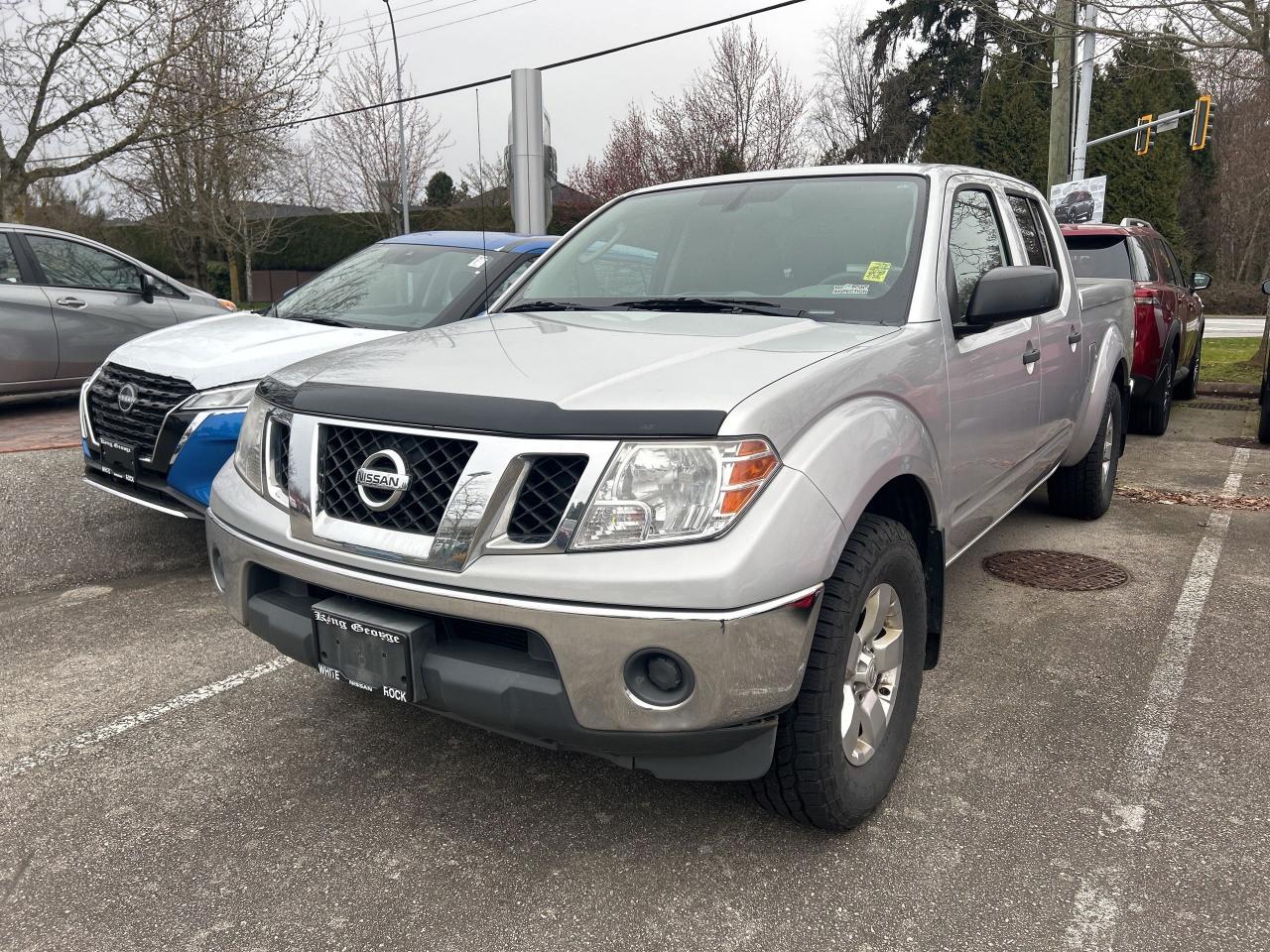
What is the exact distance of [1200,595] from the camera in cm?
445

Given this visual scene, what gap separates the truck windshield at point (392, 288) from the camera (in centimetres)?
536

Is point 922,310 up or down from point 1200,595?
up

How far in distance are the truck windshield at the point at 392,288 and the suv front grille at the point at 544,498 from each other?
10.7 feet

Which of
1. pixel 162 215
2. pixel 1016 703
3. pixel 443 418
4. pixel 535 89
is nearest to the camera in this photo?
pixel 443 418

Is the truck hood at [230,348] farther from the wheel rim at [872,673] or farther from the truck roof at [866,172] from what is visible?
the wheel rim at [872,673]

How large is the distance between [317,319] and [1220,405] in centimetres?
1006

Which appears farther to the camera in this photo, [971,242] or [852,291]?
[971,242]

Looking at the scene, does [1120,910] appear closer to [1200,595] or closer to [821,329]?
[821,329]

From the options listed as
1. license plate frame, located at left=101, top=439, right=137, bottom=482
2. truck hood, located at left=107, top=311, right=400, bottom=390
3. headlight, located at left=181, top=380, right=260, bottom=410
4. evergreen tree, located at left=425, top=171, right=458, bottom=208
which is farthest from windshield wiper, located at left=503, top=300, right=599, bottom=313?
evergreen tree, located at left=425, top=171, right=458, bottom=208

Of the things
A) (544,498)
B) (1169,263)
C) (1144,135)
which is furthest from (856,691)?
(1144,135)

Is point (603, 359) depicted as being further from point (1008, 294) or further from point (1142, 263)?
point (1142, 263)

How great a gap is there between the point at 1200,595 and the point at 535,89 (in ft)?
36.2

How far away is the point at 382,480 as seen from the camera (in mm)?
2264

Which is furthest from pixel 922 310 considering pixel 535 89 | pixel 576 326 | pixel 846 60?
pixel 846 60
